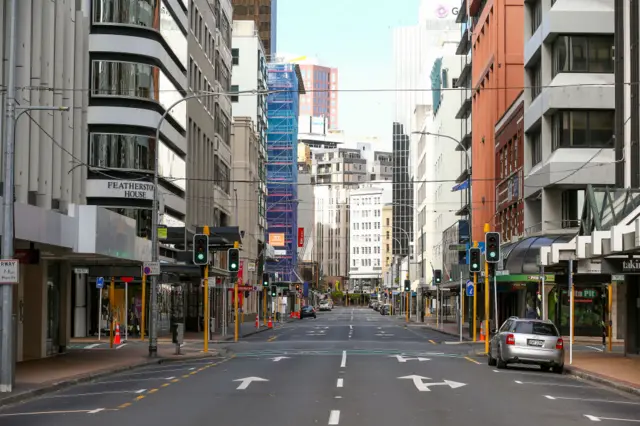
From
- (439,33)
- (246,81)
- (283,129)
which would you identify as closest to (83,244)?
(246,81)

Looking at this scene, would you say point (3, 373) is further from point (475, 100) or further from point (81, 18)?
point (475, 100)

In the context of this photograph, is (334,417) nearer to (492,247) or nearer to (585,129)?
(492,247)

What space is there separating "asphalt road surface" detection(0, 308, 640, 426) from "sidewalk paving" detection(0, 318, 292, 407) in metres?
0.51

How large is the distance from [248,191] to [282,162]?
30.7 metres

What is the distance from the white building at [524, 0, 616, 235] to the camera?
53562mm

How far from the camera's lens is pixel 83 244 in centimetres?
3177

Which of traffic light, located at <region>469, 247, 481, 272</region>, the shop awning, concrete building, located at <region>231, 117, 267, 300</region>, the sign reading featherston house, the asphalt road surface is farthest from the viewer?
concrete building, located at <region>231, 117, 267, 300</region>

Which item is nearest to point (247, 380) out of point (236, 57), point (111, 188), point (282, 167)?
point (111, 188)

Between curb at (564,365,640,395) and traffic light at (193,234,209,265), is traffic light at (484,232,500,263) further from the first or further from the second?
traffic light at (193,234,209,265)

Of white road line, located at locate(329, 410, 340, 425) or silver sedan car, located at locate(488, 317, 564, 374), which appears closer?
white road line, located at locate(329, 410, 340, 425)

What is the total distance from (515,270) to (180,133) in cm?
2349

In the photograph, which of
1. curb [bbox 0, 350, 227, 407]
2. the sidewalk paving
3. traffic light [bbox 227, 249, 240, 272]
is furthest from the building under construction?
curb [bbox 0, 350, 227, 407]

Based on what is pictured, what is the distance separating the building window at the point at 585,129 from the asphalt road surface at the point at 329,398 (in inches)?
931

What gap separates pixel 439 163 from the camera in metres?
119
